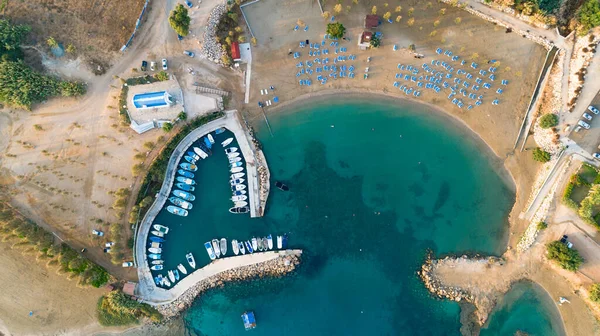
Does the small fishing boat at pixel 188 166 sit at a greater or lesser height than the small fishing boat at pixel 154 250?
greater

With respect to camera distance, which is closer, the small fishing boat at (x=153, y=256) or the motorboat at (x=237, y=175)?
the small fishing boat at (x=153, y=256)

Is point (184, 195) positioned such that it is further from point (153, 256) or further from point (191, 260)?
point (153, 256)

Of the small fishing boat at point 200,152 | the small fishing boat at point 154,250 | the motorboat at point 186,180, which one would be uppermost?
the small fishing boat at point 200,152

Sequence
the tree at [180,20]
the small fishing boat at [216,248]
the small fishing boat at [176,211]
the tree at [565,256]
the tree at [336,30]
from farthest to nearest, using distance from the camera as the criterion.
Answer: the small fishing boat at [216,248] → the small fishing boat at [176,211] → the tree at [336,30] → the tree at [180,20] → the tree at [565,256]

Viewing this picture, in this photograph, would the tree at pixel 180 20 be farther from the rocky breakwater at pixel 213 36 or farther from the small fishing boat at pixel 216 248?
the small fishing boat at pixel 216 248

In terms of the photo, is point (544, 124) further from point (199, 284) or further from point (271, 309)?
point (199, 284)

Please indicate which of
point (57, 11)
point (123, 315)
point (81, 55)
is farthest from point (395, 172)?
point (57, 11)

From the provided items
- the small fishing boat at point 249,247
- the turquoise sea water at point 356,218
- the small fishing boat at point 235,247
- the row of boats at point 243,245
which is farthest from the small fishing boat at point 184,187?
the small fishing boat at point 249,247
